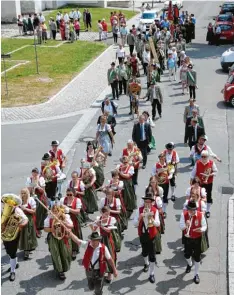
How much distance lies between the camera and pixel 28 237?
11.4 metres

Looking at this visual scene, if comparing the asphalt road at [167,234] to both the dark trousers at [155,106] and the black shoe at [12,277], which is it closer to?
the black shoe at [12,277]

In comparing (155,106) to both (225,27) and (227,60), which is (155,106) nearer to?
(227,60)

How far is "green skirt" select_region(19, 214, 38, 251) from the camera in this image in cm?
1132

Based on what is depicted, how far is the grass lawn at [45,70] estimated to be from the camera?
81.3 ft

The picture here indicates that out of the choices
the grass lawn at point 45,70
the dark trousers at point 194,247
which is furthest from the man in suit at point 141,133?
the grass lawn at point 45,70

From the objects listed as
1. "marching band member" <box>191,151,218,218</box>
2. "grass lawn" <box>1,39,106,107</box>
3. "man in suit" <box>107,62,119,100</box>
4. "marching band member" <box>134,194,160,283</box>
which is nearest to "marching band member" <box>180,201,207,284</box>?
"marching band member" <box>134,194,160,283</box>

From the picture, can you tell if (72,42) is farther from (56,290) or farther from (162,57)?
(56,290)

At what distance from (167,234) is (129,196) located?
48.4 inches

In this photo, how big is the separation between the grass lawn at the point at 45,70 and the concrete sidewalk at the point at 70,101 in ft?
1.67

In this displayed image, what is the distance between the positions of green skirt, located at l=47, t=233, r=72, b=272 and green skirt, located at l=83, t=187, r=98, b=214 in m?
A: 2.35

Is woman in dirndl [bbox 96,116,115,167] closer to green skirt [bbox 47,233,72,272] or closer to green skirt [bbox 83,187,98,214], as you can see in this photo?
green skirt [bbox 83,187,98,214]

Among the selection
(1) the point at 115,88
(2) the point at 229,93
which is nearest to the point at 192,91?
(2) the point at 229,93

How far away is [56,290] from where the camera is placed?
10461mm

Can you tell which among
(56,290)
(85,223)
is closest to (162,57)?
(85,223)
